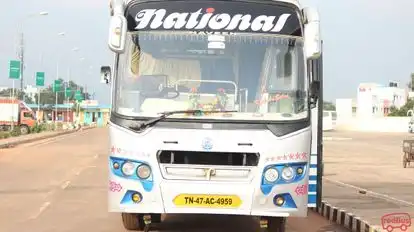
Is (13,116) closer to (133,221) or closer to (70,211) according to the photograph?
(70,211)

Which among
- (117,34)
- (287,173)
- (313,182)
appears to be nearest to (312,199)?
(313,182)

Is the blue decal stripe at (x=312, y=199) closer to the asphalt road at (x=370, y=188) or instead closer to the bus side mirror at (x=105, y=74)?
the asphalt road at (x=370, y=188)

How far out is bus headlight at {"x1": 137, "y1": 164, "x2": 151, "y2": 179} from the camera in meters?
6.50

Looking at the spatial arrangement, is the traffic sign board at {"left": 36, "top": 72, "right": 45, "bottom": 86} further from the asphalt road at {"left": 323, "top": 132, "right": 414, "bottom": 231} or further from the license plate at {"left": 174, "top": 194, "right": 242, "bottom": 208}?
the license plate at {"left": 174, "top": 194, "right": 242, "bottom": 208}

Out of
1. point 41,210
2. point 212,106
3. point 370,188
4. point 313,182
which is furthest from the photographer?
point 370,188

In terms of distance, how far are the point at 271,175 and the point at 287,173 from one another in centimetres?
19

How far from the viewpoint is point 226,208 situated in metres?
6.48

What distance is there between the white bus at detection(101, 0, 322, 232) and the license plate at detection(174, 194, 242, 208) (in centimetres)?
1

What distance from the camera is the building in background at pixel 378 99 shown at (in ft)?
350

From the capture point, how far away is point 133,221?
8.00 m

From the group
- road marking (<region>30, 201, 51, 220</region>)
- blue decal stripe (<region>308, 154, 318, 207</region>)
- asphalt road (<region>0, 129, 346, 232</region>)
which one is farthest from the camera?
road marking (<region>30, 201, 51, 220</region>)

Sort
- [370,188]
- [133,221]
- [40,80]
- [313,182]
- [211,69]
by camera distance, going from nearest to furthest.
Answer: [211,69]
[313,182]
[133,221]
[370,188]
[40,80]

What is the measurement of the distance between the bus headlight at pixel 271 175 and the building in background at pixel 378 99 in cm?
9980

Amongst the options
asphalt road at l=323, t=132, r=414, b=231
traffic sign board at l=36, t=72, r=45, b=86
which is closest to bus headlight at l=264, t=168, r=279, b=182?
asphalt road at l=323, t=132, r=414, b=231
